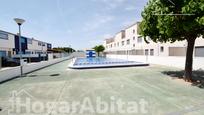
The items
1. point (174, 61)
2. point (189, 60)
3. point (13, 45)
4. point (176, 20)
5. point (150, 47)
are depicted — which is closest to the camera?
point (176, 20)

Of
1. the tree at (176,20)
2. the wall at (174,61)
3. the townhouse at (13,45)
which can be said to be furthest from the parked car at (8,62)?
the wall at (174,61)

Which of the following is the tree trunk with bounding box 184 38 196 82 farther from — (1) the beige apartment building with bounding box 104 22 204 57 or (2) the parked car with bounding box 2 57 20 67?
(2) the parked car with bounding box 2 57 20 67

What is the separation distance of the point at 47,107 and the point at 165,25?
7.67 m

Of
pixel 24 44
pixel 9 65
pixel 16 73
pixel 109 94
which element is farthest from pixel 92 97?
pixel 24 44

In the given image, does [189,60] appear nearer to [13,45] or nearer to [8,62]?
[8,62]

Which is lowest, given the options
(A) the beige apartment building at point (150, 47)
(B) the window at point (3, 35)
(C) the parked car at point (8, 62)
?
(C) the parked car at point (8, 62)

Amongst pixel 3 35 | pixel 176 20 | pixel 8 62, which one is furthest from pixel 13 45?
pixel 176 20

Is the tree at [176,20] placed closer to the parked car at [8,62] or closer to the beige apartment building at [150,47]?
the beige apartment building at [150,47]

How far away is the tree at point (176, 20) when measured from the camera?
9307mm

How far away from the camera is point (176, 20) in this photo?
10.1m

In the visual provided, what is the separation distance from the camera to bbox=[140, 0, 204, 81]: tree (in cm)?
931

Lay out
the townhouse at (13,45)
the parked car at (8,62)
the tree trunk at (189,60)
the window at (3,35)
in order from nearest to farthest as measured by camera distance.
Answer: the tree trunk at (189,60) < the parked car at (8,62) < the window at (3,35) < the townhouse at (13,45)

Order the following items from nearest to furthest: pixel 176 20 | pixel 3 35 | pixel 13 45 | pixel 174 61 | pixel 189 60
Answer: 1. pixel 176 20
2. pixel 189 60
3. pixel 174 61
4. pixel 3 35
5. pixel 13 45

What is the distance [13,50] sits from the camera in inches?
1470
